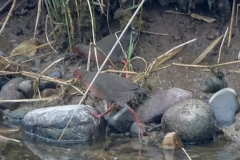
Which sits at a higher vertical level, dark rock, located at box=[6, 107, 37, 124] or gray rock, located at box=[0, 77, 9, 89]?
gray rock, located at box=[0, 77, 9, 89]

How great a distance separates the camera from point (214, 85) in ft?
19.2

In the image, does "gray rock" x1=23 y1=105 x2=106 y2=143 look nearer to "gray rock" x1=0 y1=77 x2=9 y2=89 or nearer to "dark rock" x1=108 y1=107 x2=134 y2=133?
"dark rock" x1=108 y1=107 x2=134 y2=133

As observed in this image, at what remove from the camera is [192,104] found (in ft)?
16.9

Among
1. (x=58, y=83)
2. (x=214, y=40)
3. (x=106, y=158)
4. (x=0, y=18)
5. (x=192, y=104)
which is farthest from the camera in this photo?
(x=0, y=18)

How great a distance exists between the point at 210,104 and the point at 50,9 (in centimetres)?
252

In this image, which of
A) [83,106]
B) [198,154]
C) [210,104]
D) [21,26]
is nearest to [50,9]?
[21,26]

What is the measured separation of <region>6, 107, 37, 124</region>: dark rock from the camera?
5.86 m

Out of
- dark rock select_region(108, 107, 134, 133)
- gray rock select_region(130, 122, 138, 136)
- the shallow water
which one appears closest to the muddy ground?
dark rock select_region(108, 107, 134, 133)

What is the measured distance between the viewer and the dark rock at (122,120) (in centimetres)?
538

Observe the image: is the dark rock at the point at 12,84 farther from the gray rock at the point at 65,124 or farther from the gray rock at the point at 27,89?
the gray rock at the point at 65,124

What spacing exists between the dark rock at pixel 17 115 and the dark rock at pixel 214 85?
1.77m

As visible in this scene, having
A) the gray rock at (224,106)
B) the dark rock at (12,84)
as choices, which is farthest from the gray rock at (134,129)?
the dark rock at (12,84)

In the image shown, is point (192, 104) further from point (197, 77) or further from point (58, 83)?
point (58, 83)

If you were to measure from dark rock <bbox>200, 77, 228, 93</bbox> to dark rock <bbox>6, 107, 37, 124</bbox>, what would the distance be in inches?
69.7
